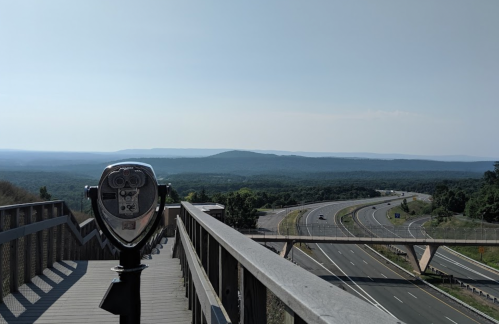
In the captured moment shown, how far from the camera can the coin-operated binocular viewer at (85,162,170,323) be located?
2.51 m

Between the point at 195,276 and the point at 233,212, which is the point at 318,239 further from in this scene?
the point at 195,276

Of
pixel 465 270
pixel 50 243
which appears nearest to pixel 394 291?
pixel 465 270

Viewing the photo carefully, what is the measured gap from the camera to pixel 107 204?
253 cm

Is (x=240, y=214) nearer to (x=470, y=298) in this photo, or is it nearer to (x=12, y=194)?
(x=470, y=298)

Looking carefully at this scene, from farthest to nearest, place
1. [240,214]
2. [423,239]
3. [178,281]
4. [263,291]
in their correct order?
[240,214] < [423,239] < [178,281] < [263,291]

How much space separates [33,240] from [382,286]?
31.0 m

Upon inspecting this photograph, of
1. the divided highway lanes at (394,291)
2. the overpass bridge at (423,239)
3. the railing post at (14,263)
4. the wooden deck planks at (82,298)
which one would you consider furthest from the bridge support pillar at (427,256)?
the railing post at (14,263)

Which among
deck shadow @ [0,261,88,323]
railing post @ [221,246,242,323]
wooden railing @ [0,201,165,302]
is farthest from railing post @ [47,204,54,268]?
railing post @ [221,246,242,323]

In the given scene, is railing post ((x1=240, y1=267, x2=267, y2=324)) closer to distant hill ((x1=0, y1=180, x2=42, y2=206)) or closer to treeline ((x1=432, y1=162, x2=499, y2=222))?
distant hill ((x1=0, y1=180, x2=42, y2=206))

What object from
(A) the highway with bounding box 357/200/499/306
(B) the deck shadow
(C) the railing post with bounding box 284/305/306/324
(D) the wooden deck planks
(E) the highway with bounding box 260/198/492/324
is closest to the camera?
(C) the railing post with bounding box 284/305/306/324

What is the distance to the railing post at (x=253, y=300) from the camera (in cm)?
182

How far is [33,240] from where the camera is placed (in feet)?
23.3

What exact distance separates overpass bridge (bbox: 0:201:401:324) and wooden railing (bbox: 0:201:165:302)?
0.05 feet

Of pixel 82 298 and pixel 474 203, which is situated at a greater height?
pixel 82 298
